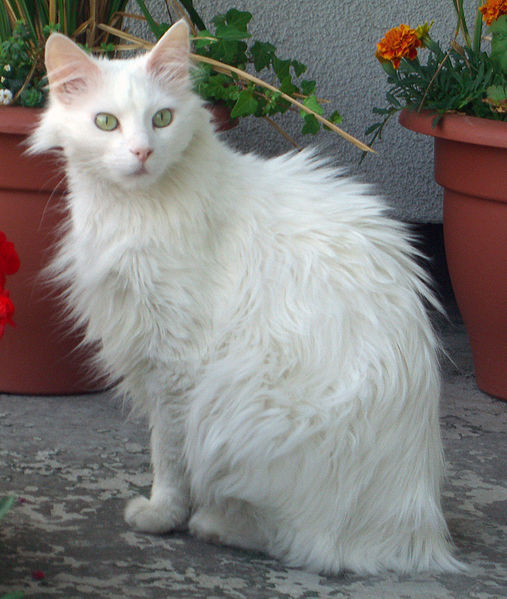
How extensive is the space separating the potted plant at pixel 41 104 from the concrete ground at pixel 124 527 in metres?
0.13

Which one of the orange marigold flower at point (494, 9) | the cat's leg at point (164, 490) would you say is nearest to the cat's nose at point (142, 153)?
the cat's leg at point (164, 490)

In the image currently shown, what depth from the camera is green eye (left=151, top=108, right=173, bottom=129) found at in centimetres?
166

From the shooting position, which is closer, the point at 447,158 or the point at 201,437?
the point at 201,437

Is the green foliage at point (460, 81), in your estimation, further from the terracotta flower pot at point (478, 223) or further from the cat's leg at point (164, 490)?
the cat's leg at point (164, 490)

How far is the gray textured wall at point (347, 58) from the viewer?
3100 mm

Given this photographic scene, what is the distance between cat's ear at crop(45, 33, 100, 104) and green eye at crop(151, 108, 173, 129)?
126 millimetres

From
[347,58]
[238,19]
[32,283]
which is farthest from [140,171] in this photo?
[347,58]

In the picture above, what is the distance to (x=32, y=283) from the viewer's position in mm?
2387

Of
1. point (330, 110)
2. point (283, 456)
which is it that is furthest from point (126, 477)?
point (330, 110)

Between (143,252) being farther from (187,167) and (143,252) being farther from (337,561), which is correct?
(337,561)

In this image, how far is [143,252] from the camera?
1.69m

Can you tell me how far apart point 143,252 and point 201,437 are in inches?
14.2

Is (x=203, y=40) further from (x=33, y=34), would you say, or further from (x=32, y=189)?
(x=32, y=189)

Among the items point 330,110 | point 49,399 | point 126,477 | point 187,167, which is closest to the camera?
point 187,167
